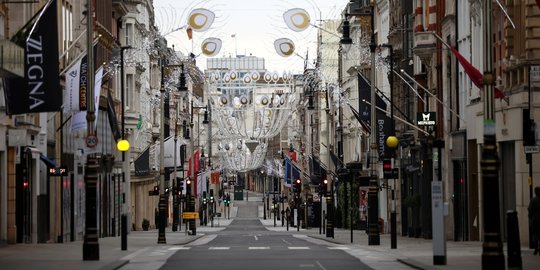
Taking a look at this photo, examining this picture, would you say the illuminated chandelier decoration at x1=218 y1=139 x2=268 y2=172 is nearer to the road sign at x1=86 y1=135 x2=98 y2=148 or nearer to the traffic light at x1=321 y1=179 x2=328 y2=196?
the traffic light at x1=321 y1=179 x2=328 y2=196

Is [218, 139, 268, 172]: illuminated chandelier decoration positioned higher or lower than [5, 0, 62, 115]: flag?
higher

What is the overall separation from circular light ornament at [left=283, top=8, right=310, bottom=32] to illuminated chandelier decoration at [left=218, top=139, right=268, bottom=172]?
399 ft

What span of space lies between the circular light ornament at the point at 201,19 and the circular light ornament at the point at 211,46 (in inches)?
273

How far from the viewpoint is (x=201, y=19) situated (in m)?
55.8

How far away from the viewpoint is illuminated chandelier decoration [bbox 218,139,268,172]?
596 ft

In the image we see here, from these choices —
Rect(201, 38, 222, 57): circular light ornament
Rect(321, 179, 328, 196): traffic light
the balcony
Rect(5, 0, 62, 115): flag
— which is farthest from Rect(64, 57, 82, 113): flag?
Rect(321, 179, 328, 196): traffic light

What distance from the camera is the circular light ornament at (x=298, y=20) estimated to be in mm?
54594

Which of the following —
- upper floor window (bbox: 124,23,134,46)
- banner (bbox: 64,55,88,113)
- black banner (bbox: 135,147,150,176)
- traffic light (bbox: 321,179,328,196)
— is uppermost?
upper floor window (bbox: 124,23,134,46)

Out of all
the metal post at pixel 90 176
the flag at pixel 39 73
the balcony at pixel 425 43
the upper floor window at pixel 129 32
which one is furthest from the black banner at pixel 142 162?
the metal post at pixel 90 176

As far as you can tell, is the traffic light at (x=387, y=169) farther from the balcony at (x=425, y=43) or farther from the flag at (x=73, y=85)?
the flag at (x=73, y=85)

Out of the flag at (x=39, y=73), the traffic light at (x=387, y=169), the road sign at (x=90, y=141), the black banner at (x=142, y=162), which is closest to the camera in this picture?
the road sign at (x=90, y=141)

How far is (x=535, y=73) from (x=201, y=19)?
18953 mm

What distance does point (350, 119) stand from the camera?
10662 cm

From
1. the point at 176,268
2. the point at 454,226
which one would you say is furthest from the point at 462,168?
the point at 176,268
